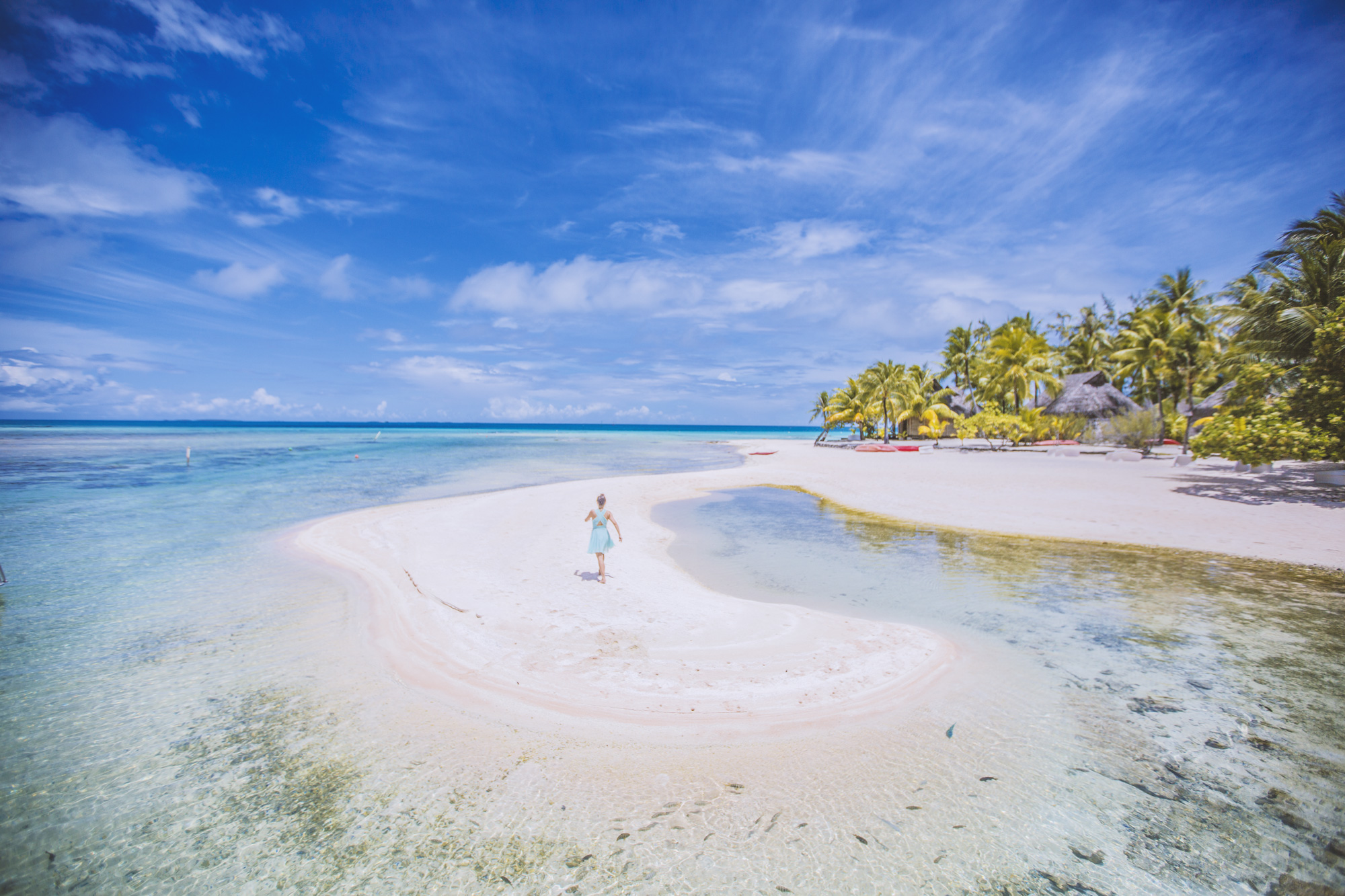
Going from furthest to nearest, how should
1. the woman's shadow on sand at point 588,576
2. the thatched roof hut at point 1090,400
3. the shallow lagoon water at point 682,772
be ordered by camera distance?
the thatched roof hut at point 1090,400 → the woman's shadow on sand at point 588,576 → the shallow lagoon water at point 682,772

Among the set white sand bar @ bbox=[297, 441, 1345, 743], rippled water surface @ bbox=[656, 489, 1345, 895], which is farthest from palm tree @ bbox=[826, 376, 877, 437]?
rippled water surface @ bbox=[656, 489, 1345, 895]

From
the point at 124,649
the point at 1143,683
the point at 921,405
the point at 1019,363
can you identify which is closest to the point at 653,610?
the point at 1143,683

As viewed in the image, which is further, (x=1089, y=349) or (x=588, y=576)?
(x=1089, y=349)

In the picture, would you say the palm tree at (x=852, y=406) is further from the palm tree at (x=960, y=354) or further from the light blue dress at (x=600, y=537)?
the light blue dress at (x=600, y=537)

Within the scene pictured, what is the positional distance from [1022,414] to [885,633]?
42.6m

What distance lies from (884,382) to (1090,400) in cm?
1783

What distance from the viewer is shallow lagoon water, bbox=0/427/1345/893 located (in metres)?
3.55

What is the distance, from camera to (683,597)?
9070 mm

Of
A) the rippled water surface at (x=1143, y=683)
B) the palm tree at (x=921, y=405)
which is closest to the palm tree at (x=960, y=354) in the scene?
the palm tree at (x=921, y=405)

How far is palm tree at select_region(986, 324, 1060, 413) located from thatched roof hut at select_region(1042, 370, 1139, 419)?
2.74 metres

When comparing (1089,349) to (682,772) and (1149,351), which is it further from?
(682,772)

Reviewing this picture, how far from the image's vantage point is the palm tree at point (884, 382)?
53.7 metres

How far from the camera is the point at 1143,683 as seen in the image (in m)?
6.11

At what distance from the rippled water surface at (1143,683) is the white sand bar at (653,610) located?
107 cm
